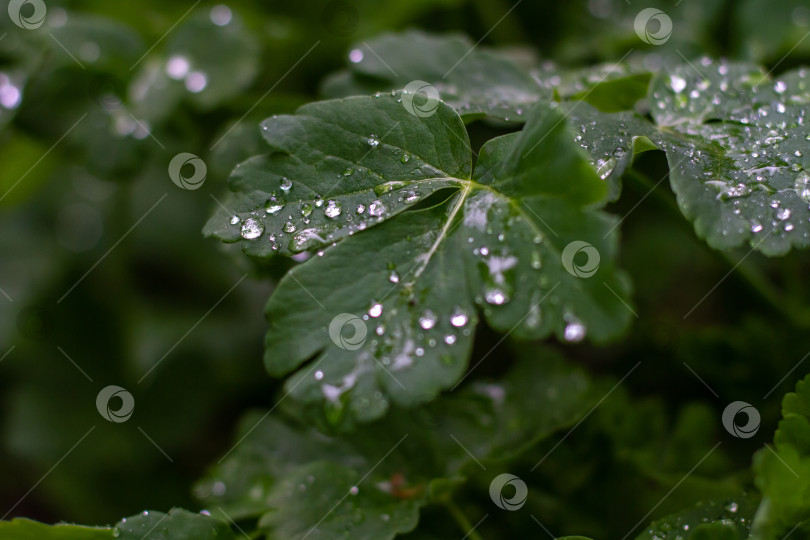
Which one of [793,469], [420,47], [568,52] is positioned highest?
[568,52]

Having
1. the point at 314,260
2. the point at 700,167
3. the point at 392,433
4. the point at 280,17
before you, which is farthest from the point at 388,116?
the point at 280,17

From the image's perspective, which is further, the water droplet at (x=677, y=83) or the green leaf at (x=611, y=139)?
the water droplet at (x=677, y=83)

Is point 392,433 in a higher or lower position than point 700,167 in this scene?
lower

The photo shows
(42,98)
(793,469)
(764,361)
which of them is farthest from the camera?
(42,98)

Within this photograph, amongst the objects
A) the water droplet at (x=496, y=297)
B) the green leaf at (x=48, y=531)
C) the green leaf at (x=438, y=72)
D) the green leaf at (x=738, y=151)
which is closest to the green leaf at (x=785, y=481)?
the green leaf at (x=738, y=151)

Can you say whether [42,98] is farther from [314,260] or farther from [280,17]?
[314,260]

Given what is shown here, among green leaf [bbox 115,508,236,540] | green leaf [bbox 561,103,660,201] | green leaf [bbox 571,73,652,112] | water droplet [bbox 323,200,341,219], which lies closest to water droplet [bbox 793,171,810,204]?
green leaf [bbox 561,103,660,201]

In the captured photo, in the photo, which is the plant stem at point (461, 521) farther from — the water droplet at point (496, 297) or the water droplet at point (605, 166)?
the water droplet at point (605, 166)
